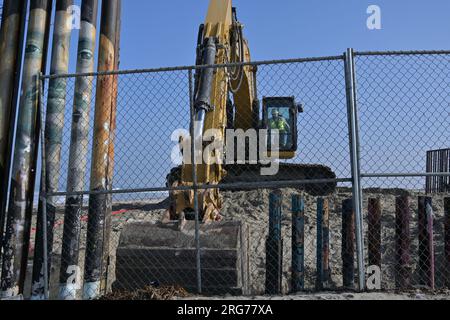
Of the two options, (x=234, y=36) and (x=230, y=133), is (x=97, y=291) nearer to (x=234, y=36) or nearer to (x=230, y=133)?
Answer: (x=230, y=133)

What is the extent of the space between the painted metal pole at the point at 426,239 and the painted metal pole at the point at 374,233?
49cm

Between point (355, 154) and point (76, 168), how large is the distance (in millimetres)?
3138

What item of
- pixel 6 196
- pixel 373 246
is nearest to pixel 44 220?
pixel 6 196

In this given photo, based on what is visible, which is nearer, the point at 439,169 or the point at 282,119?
the point at 282,119

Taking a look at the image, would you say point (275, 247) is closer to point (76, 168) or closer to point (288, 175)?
point (76, 168)

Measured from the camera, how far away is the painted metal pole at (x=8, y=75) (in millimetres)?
5676

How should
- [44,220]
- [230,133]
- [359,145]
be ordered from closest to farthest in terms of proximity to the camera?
[359,145] < [44,220] < [230,133]

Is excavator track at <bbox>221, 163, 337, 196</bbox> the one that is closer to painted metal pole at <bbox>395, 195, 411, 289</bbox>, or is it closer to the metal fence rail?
the metal fence rail

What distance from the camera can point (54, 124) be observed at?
5.79 meters

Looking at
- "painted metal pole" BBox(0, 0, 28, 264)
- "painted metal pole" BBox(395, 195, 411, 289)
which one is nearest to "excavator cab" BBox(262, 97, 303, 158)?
"painted metal pole" BBox(395, 195, 411, 289)

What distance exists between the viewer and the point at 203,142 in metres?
6.75

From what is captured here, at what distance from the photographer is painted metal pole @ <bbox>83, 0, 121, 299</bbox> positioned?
19.1 ft

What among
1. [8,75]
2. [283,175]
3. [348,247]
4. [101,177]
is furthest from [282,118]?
[8,75]
